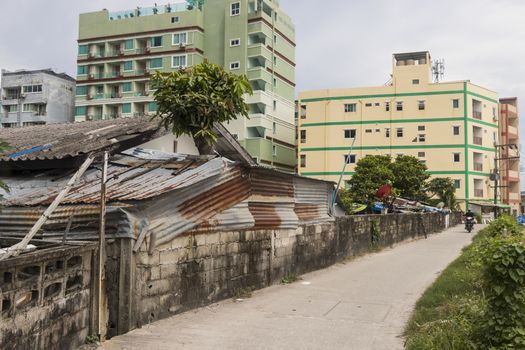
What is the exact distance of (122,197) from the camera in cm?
714

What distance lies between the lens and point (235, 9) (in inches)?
1988

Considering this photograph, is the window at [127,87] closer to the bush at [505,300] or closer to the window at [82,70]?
the window at [82,70]

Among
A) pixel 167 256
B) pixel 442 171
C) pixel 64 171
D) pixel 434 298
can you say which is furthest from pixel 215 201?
pixel 442 171

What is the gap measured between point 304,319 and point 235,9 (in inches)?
1857

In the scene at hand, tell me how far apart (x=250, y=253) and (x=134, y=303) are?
12.4 ft

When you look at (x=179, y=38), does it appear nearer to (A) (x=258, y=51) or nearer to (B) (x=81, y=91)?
(A) (x=258, y=51)

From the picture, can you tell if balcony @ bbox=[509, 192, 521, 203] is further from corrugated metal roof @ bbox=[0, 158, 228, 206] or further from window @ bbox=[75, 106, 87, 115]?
corrugated metal roof @ bbox=[0, 158, 228, 206]

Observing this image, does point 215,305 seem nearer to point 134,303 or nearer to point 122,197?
point 134,303

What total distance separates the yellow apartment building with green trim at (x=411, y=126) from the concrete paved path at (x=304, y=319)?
42.8 meters

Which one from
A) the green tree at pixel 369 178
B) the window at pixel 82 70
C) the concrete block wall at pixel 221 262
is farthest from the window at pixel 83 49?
the concrete block wall at pixel 221 262

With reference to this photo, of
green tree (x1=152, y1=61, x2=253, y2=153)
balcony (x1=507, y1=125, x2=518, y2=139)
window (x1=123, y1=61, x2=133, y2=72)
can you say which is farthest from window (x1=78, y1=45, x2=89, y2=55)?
balcony (x1=507, y1=125, x2=518, y2=139)

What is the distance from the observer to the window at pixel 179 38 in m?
51.6

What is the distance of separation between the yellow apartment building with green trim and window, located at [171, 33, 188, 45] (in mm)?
16468

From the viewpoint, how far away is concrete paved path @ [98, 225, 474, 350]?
6.44 metres
